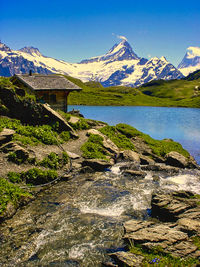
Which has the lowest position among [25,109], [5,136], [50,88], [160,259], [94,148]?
[160,259]

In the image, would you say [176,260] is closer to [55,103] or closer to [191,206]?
[191,206]

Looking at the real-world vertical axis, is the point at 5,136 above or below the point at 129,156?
above

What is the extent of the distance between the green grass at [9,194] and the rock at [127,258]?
23.5 ft

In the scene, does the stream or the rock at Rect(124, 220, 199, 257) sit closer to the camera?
the rock at Rect(124, 220, 199, 257)

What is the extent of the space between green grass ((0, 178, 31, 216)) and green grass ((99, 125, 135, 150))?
17465mm

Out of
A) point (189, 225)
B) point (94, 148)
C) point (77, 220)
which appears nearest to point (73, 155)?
point (94, 148)

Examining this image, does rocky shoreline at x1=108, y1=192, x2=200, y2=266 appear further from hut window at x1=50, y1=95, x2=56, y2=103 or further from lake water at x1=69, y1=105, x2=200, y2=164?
hut window at x1=50, y1=95, x2=56, y2=103

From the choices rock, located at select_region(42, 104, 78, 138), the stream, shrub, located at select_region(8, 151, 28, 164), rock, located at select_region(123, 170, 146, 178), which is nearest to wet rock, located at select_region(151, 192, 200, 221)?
the stream

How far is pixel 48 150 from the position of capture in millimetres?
22625

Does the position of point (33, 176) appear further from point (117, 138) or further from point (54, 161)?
point (117, 138)

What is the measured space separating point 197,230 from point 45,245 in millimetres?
7596

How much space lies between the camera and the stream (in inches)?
406

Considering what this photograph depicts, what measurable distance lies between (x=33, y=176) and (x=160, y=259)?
1186 centimetres

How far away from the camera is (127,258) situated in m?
9.45
